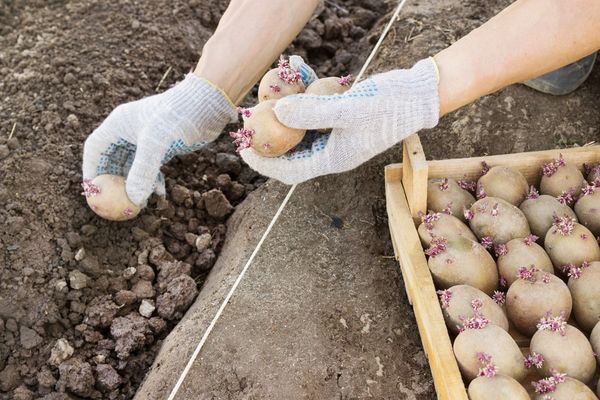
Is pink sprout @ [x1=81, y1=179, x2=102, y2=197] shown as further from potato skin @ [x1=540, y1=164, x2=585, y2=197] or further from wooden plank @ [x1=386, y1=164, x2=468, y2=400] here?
potato skin @ [x1=540, y1=164, x2=585, y2=197]

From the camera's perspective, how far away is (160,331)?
7.24ft

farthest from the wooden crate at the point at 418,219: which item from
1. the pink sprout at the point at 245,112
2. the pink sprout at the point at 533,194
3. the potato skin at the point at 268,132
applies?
the pink sprout at the point at 245,112

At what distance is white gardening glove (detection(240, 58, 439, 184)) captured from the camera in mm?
1829

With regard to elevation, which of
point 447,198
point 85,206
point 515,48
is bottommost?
point 85,206

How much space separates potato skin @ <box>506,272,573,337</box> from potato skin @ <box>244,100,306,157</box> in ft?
2.33

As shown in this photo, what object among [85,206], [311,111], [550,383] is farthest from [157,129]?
[550,383]

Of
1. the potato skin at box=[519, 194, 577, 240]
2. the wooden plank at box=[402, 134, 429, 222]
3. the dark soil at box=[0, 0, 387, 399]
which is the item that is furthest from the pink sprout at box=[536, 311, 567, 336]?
the dark soil at box=[0, 0, 387, 399]

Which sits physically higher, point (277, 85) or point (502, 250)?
point (277, 85)

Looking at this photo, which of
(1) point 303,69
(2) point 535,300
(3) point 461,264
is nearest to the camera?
(2) point 535,300

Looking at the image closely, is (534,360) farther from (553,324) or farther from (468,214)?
(468,214)

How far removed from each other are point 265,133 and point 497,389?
875mm

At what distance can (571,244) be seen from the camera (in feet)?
5.86

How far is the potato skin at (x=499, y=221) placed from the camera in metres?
1.86

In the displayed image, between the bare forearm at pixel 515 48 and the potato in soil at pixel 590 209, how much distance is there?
37cm
